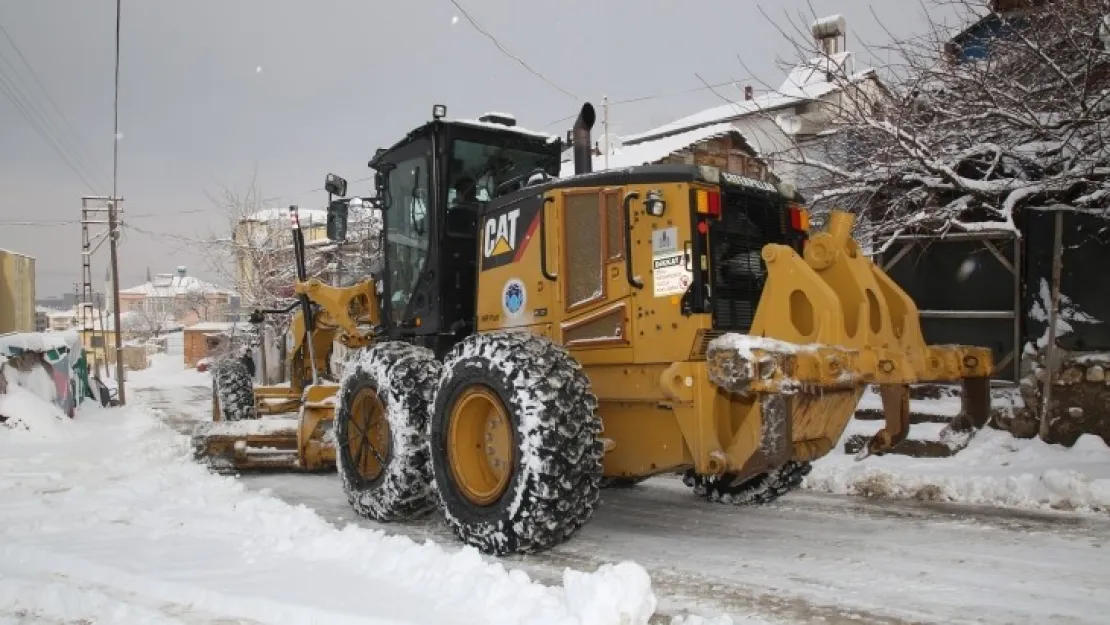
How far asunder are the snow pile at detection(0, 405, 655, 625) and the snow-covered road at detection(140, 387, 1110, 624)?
51 centimetres

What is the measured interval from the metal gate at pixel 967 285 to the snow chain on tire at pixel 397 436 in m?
6.50

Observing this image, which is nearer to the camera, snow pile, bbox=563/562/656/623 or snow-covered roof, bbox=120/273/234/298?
snow pile, bbox=563/562/656/623

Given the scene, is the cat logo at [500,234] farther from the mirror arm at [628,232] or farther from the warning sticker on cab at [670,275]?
the warning sticker on cab at [670,275]

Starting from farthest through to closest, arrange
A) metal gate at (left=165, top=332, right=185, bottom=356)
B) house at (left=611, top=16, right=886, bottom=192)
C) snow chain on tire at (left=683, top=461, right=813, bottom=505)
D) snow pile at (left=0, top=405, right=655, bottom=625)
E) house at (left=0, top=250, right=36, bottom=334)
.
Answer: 1. metal gate at (left=165, top=332, right=185, bottom=356)
2. house at (left=0, top=250, right=36, bottom=334)
3. house at (left=611, top=16, right=886, bottom=192)
4. snow chain on tire at (left=683, top=461, right=813, bottom=505)
5. snow pile at (left=0, top=405, right=655, bottom=625)

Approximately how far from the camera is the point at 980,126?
854 centimetres

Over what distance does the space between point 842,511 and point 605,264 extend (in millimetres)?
2743

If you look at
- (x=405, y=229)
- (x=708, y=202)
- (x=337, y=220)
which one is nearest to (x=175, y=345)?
(x=337, y=220)

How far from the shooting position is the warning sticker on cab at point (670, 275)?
196 inches

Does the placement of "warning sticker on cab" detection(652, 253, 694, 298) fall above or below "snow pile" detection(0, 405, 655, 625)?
above

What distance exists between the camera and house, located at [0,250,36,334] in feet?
66.5

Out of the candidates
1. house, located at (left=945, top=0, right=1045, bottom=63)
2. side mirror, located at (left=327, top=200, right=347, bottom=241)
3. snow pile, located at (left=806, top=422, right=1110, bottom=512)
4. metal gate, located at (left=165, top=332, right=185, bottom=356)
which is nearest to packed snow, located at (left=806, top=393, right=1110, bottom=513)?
snow pile, located at (left=806, top=422, right=1110, bottom=512)

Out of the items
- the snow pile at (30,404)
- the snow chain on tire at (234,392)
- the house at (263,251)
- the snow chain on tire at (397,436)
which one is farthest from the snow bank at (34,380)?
the house at (263,251)

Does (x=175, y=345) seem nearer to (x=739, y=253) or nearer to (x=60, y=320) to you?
(x=60, y=320)

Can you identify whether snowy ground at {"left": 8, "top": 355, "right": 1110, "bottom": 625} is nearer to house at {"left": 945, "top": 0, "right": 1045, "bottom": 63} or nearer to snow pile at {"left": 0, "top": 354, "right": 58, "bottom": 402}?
house at {"left": 945, "top": 0, "right": 1045, "bottom": 63}
